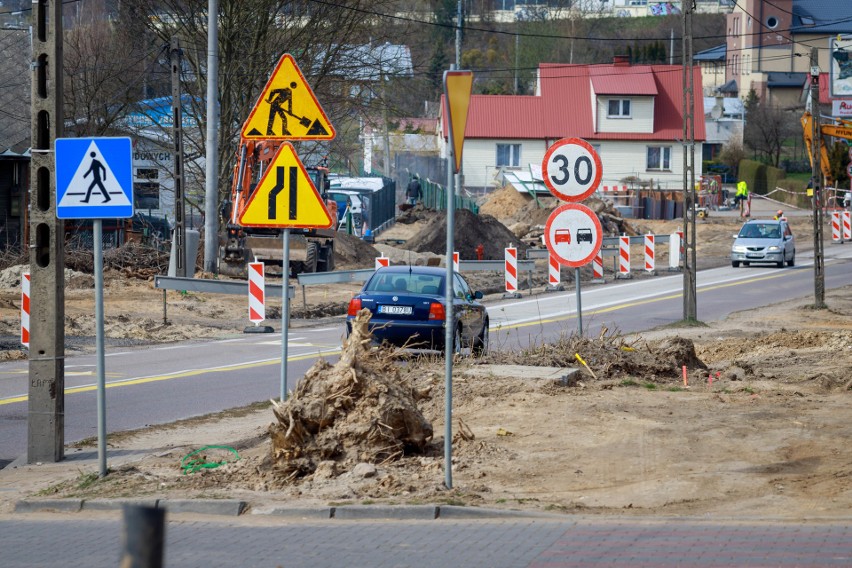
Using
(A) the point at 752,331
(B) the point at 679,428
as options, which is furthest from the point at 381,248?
(B) the point at 679,428

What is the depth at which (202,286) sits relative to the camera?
80.5 ft

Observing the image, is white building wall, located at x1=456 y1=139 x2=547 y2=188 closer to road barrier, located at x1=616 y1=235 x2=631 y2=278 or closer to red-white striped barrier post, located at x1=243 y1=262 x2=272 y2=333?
road barrier, located at x1=616 y1=235 x2=631 y2=278

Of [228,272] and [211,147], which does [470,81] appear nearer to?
[211,147]

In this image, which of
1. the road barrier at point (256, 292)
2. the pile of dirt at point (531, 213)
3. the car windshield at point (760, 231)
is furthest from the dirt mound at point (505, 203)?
the road barrier at point (256, 292)

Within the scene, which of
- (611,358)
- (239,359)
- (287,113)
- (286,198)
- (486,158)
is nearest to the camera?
(287,113)

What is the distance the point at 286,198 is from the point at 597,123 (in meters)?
64.3

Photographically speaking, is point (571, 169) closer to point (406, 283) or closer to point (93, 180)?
point (406, 283)

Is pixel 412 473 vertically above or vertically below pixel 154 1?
below

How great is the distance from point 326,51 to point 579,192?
81.1ft

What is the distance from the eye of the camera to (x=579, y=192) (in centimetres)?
1355

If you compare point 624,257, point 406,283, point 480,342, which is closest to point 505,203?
point 624,257

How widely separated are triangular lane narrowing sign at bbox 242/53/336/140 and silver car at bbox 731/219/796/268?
33.7 metres

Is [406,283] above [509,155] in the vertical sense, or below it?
below

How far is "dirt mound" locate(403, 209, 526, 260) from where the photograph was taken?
4306 centimetres
